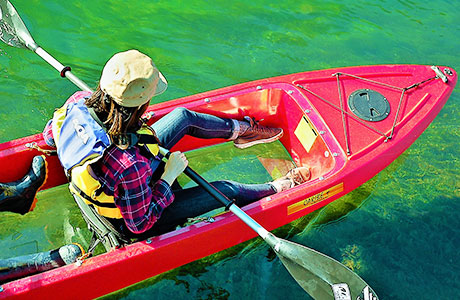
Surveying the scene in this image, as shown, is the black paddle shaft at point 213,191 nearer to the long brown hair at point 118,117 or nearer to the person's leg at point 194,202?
the person's leg at point 194,202

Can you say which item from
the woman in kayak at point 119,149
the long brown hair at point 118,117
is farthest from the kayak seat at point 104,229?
the long brown hair at point 118,117

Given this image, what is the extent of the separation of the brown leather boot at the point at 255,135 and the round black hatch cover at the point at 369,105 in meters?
0.57

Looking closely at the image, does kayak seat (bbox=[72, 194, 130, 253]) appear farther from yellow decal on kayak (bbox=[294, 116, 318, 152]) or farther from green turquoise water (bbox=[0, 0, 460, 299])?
yellow decal on kayak (bbox=[294, 116, 318, 152])

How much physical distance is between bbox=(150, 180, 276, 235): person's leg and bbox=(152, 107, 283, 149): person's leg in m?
0.40

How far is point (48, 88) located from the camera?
4.12m

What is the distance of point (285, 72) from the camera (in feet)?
15.4

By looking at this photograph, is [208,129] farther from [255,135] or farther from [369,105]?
[369,105]

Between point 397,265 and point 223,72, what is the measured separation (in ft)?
7.43

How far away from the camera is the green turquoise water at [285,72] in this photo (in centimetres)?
323

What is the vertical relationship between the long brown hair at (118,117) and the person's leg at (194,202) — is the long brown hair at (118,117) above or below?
above

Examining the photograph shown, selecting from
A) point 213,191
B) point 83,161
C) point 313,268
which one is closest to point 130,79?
point 83,161

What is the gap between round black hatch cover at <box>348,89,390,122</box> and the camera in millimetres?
3543

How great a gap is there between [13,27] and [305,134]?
7.36 feet

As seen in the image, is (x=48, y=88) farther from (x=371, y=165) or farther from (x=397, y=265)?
(x=397, y=265)
